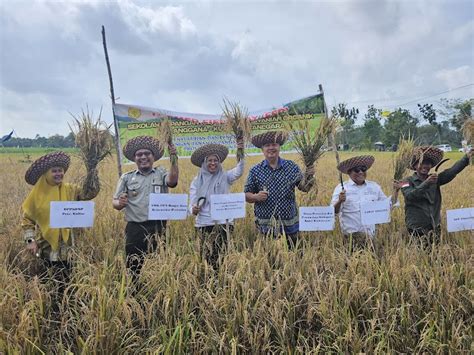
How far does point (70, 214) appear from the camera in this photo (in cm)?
326

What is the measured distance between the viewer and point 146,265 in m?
3.08

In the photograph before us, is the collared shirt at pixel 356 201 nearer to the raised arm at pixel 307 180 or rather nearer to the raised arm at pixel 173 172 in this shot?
the raised arm at pixel 307 180

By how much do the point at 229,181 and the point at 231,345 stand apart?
6.44ft

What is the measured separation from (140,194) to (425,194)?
2.95 m

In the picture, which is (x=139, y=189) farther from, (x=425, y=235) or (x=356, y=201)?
(x=425, y=235)

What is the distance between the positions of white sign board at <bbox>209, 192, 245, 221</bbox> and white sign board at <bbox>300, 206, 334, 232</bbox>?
627mm

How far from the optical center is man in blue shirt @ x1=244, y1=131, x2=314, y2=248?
12.2 ft

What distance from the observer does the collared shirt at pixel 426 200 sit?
3676 mm

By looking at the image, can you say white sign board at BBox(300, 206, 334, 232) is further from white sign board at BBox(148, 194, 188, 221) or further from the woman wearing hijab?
the woman wearing hijab

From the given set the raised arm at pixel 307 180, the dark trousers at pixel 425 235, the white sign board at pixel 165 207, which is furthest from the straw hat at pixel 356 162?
the white sign board at pixel 165 207

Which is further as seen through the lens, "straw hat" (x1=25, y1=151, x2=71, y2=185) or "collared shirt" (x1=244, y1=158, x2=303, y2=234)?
"collared shirt" (x1=244, y1=158, x2=303, y2=234)

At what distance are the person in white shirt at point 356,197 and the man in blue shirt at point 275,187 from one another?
16.2 inches

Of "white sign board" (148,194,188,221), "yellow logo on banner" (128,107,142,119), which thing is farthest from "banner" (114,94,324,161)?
"white sign board" (148,194,188,221)

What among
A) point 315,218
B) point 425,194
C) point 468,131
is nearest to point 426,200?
point 425,194
